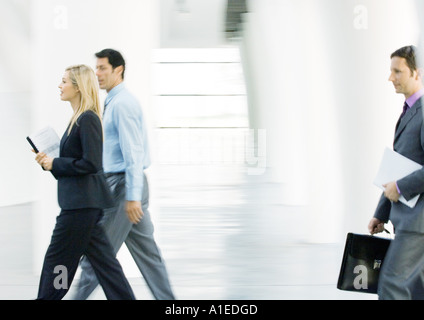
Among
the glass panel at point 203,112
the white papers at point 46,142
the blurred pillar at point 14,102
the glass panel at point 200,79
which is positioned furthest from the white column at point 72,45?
the glass panel at point 203,112

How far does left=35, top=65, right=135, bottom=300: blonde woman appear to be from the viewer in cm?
467

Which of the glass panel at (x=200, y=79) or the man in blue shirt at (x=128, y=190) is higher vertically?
the man in blue shirt at (x=128, y=190)

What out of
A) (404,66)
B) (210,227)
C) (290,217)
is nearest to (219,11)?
(290,217)

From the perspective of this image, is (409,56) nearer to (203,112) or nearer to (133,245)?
(133,245)

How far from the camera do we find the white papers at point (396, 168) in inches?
177

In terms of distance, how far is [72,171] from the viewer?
4637mm

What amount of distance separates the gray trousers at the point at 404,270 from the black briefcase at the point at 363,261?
13 centimetres

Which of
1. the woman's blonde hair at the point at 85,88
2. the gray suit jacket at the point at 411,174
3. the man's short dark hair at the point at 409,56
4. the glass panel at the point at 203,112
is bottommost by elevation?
the glass panel at the point at 203,112

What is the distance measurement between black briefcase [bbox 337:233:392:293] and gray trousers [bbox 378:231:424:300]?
13cm

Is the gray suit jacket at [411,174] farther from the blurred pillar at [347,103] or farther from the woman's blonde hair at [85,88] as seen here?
the blurred pillar at [347,103]

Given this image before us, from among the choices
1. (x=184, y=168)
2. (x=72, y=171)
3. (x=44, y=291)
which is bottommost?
(x=184, y=168)

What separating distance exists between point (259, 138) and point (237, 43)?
2687 millimetres

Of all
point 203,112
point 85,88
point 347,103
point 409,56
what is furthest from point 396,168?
point 203,112
